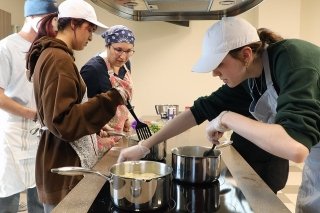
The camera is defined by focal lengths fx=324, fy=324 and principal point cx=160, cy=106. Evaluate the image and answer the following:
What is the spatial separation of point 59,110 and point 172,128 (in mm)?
388

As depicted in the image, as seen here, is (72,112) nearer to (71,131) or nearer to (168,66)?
(71,131)

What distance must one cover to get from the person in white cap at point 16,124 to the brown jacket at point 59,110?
17.4 inches

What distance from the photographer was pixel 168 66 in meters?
3.47

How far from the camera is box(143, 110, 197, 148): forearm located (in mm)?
1078

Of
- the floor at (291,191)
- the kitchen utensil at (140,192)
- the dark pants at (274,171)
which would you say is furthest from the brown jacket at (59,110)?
the floor at (291,191)

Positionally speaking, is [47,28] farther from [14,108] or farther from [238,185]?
[238,185]

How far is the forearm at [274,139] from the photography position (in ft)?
2.20

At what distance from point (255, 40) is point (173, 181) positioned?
446mm

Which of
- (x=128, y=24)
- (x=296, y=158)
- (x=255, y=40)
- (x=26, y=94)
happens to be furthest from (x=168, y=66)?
(x=296, y=158)

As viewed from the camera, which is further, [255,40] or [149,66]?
[149,66]

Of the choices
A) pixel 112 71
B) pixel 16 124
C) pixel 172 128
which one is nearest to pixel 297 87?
pixel 172 128

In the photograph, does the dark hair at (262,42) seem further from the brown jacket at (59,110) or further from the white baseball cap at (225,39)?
the brown jacket at (59,110)

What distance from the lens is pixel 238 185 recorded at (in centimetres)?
89

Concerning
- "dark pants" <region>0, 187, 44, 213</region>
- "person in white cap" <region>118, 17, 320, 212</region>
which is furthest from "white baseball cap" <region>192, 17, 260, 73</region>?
"dark pants" <region>0, 187, 44, 213</region>
